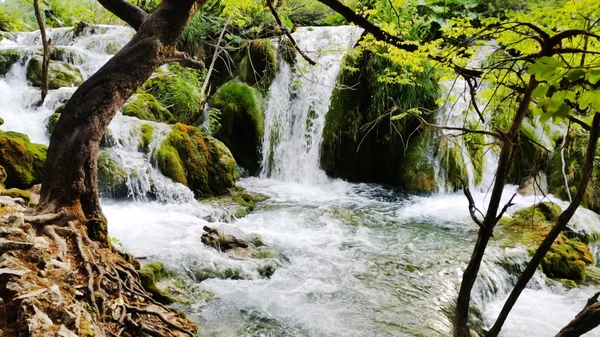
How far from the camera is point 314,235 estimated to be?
6520 millimetres

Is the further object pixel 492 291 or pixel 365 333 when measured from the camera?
pixel 492 291

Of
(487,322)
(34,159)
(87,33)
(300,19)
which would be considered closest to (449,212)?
(487,322)

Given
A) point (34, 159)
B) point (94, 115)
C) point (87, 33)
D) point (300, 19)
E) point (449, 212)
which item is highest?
point (300, 19)

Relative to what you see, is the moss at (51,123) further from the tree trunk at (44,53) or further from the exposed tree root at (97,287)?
the exposed tree root at (97,287)

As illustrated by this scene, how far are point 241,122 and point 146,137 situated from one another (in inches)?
147

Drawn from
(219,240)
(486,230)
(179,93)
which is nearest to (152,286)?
(219,240)

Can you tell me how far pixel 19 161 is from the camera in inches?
215

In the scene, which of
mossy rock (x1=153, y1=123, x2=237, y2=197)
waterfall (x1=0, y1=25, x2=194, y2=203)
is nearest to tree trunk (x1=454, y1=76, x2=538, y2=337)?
waterfall (x1=0, y1=25, x2=194, y2=203)

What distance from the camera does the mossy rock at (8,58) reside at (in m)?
9.55

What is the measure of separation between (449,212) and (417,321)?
186 inches

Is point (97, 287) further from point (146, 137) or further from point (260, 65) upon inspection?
point (260, 65)

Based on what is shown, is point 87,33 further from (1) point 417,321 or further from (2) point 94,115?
(1) point 417,321

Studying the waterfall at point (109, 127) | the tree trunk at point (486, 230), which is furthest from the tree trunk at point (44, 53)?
the tree trunk at point (486, 230)

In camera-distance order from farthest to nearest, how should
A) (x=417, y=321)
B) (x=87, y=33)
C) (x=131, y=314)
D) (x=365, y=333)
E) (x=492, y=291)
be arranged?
(x=87, y=33), (x=492, y=291), (x=417, y=321), (x=365, y=333), (x=131, y=314)
